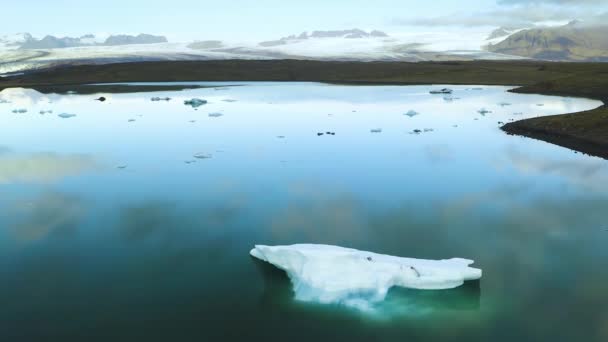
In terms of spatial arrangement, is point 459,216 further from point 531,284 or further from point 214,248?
point 214,248

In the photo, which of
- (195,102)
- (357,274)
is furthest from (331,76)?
(357,274)

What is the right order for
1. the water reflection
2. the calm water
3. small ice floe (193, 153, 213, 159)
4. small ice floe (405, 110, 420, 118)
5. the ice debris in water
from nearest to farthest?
1. the calm water
2. the ice debris in water
3. the water reflection
4. small ice floe (193, 153, 213, 159)
5. small ice floe (405, 110, 420, 118)

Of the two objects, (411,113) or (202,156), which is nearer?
(202,156)

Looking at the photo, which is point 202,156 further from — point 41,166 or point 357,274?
point 357,274

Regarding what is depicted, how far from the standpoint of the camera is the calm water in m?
7.92

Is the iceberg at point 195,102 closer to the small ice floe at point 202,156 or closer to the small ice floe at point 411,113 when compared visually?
the small ice floe at point 411,113

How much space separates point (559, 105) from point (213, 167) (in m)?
31.2

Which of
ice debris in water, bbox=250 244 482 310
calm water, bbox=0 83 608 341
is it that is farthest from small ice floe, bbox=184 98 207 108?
→ ice debris in water, bbox=250 244 482 310

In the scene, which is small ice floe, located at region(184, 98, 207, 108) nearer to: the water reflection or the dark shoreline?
the water reflection

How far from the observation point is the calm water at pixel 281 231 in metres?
7.92

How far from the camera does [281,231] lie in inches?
468

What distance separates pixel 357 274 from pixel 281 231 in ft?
12.2

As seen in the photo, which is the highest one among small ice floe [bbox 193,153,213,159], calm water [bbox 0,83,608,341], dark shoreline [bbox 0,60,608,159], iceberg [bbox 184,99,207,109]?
dark shoreline [bbox 0,60,608,159]

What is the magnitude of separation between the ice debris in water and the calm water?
0.20 metres
